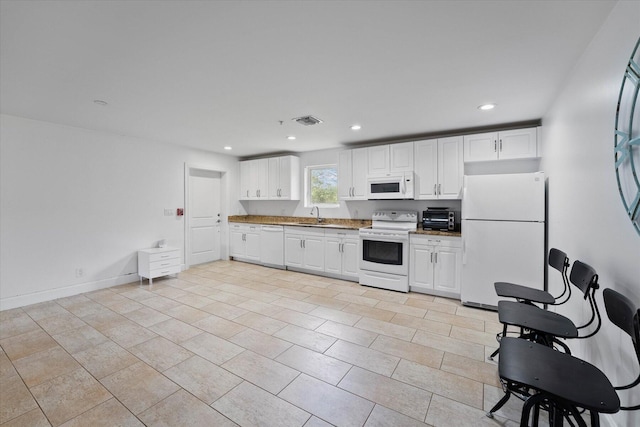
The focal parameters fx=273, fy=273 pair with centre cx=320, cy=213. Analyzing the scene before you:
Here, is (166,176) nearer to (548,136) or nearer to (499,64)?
(499,64)

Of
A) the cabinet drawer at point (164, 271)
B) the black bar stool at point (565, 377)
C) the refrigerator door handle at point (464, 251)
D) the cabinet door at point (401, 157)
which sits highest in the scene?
the cabinet door at point (401, 157)

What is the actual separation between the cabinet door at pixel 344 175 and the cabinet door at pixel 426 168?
1.21 m

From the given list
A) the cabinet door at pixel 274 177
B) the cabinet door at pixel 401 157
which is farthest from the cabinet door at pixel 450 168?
the cabinet door at pixel 274 177

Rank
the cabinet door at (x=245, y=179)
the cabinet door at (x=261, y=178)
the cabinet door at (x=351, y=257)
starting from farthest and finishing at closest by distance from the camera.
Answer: the cabinet door at (x=245, y=179) < the cabinet door at (x=261, y=178) < the cabinet door at (x=351, y=257)

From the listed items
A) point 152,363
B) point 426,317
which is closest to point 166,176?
point 152,363

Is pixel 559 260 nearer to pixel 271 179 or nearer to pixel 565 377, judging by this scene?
pixel 565 377

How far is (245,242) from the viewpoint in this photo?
6262mm

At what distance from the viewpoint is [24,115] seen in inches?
139

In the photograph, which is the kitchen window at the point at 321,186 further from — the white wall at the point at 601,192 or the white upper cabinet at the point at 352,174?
the white wall at the point at 601,192

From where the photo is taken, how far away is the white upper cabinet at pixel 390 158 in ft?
14.7

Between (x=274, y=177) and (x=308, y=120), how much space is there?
2.61 m

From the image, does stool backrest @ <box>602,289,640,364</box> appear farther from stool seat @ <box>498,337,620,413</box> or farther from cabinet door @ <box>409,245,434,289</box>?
cabinet door @ <box>409,245,434,289</box>

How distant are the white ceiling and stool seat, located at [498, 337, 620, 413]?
194 centimetres

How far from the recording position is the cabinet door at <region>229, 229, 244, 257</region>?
6.32 meters
